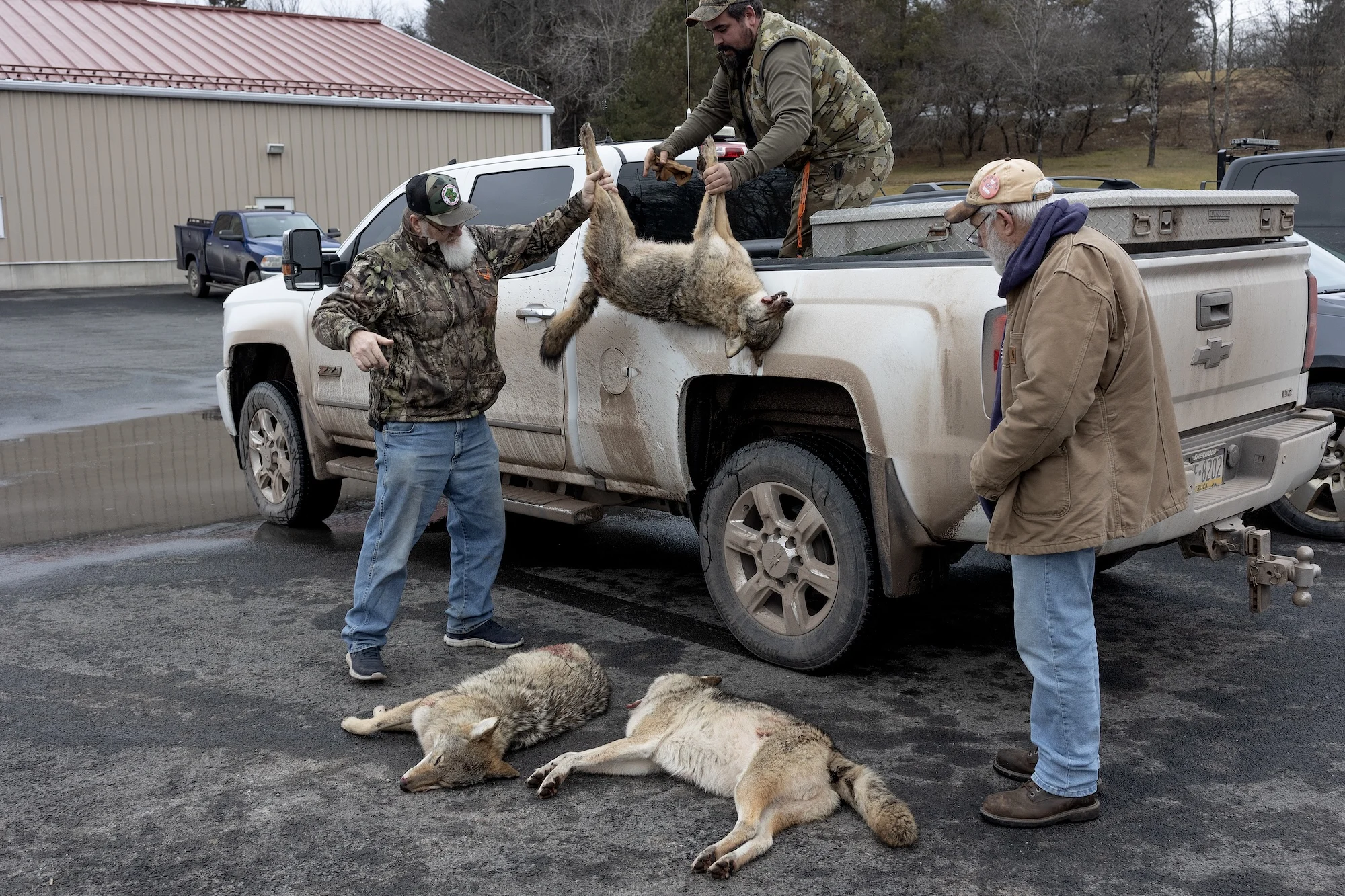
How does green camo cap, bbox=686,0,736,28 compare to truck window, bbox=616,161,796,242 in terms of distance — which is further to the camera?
truck window, bbox=616,161,796,242

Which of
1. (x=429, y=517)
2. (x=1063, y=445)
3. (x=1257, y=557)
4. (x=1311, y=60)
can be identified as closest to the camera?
(x=1063, y=445)

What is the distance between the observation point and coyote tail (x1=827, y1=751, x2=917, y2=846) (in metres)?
3.44

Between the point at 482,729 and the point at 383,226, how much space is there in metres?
3.69

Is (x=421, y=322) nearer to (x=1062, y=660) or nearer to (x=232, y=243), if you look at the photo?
(x=1062, y=660)

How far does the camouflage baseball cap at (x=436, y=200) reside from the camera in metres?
4.83

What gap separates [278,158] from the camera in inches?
1181

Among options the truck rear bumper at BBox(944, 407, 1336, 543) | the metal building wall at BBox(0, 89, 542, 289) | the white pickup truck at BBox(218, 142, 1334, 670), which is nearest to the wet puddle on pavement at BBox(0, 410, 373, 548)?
the white pickup truck at BBox(218, 142, 1334, 670)

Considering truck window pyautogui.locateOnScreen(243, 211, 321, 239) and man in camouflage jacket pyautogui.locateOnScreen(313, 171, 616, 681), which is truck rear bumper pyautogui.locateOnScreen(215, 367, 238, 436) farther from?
truck window pyautogui.locateOnScreen(243, 211, 321, 239)

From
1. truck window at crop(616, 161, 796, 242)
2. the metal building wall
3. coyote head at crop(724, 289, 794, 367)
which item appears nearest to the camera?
coyote head at crop(724, 289, 794, 367)

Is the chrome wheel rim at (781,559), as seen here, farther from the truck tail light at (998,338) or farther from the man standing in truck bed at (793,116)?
the man standing in truck bed at (793,116)

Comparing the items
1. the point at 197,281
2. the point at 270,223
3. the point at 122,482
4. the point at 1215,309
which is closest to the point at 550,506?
the point at 1215,309

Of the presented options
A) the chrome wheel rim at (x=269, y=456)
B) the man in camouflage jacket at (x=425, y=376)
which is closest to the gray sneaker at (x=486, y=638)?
the man in camouflage jacket at (x=425, y=376)

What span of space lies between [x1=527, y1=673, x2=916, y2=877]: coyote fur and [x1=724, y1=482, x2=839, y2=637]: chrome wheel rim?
696 millimetres

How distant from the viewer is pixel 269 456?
25.0 feet
